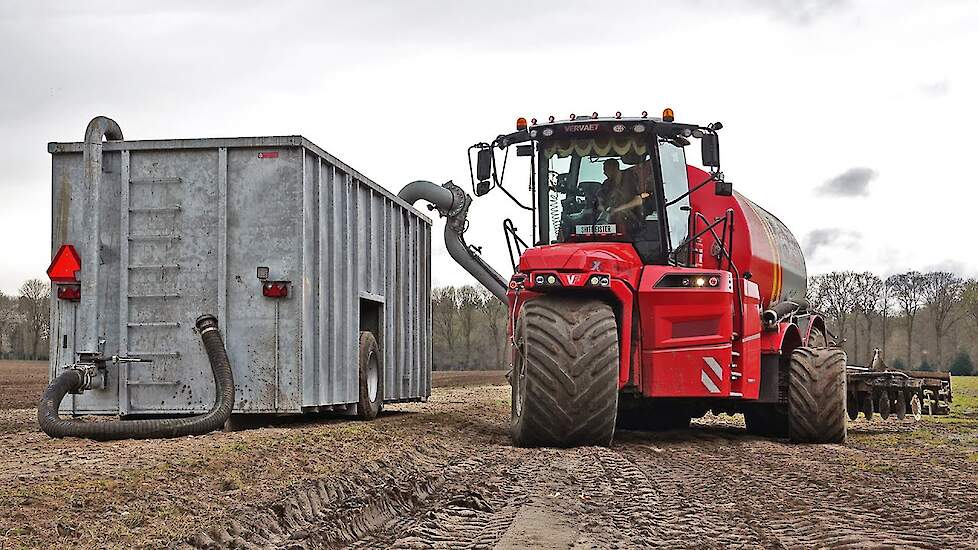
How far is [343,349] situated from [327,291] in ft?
3.14

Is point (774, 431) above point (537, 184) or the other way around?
the other way around

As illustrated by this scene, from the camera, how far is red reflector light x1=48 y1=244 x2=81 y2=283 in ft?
36.7

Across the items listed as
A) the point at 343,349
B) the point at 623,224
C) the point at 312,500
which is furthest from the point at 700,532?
the point at 343,349

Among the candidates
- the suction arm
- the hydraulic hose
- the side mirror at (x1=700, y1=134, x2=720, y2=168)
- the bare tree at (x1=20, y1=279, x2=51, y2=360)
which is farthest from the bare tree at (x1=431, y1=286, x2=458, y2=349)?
the side mirror at (x1=700, y1=134, x2=720, y2=168)

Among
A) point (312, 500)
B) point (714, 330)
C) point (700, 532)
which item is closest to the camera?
point (700, 532)

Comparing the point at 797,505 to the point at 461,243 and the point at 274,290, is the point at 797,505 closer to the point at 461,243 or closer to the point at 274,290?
the point at 274,290

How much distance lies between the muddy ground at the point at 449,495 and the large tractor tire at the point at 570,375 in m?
0.28

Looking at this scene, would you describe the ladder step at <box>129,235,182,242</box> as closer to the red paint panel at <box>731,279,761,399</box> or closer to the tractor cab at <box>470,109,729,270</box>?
the tractor cab at <box>470,109,729,270</box>

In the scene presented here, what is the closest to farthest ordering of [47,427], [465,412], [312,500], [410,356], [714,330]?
[312,500] < [47,427] < [714,330] < [410,356] < [465,412]

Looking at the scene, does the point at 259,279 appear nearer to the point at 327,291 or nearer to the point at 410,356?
the point at 327,291

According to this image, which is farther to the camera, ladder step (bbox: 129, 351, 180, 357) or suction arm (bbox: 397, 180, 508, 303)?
suction arm (bbox: 397, 180, 508, 303)

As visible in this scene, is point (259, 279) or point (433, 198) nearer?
point (259, 279)

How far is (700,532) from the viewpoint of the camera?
6.43 metres

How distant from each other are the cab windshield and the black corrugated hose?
13.5 ft
